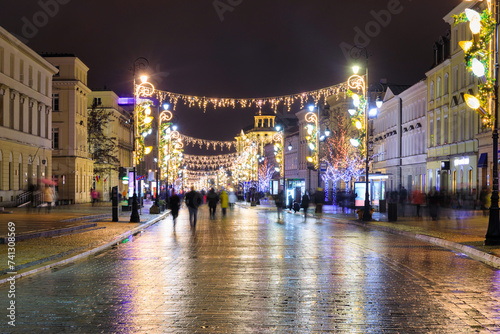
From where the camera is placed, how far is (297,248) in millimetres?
19766

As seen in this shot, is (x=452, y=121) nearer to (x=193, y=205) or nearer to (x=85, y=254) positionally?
(x=193, y=205)

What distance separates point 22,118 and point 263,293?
48.8 m

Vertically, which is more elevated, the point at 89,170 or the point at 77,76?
the point at 77,76

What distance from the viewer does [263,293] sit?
36.4ft

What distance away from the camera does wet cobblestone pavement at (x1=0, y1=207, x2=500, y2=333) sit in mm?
8562

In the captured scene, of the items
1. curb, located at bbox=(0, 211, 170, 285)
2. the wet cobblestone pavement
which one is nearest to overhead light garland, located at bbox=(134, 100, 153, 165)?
curb, located at bbox=(0, 211, 170, 285)

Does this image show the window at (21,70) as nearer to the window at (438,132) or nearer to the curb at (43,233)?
the curb at (43,233)

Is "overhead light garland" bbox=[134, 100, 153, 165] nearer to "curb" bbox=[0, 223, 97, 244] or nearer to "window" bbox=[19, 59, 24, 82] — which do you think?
"curb" bbox=[0, 223, 97, 244]

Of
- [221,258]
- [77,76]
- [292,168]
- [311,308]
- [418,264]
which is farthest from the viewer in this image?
[292,168]

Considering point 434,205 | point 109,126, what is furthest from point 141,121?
point 109,126

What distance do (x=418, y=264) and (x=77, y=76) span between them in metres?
65.0

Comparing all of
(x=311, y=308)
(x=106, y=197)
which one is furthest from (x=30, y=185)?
(x=311, y=308)

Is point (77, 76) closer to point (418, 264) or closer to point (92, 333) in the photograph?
point (418, 264)

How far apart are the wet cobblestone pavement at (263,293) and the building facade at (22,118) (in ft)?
116
